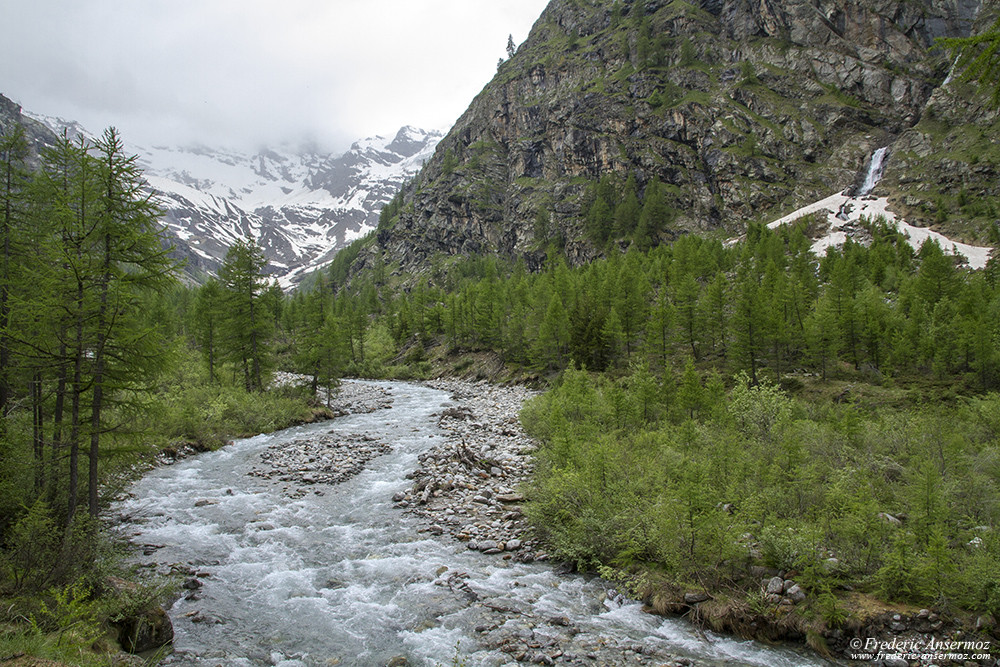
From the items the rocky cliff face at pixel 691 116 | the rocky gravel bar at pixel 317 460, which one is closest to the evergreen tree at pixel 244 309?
the rocky gravel bar at pixel 317 460

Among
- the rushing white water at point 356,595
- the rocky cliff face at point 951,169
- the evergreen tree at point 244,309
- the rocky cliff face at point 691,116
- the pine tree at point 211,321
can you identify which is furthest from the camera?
the rocky cliff face at point 691,116

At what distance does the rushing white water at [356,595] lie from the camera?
903 cm

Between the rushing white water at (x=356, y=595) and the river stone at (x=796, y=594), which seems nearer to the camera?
the rushing white water at (x=356, y=595)

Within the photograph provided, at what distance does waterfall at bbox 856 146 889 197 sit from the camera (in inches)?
4130

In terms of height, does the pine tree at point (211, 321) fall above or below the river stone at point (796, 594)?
above

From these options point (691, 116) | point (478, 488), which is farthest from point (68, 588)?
point (691, 116)

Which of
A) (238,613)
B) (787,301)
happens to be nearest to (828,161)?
(787,301)

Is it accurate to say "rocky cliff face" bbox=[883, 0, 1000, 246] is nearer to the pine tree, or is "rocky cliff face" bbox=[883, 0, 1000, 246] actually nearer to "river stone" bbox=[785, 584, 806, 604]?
"river stone" bbox=[785, 584, 806, 604]

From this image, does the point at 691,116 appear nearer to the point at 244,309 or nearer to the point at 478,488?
the point at 244,309

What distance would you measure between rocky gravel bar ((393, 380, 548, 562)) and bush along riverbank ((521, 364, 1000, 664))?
1079 mm

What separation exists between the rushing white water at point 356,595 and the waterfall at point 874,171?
416 feet

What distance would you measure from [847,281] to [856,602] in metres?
50.9

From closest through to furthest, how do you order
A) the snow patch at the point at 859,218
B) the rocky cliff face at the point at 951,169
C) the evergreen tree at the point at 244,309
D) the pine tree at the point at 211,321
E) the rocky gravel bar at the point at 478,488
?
the rocky gravel bar at the point at 478,488 → the evergreen tree at the point at 244,309 → the pine tree at the point at 211,321 → the snow patch at the point at 859,218 → the rocky cliff face at the point at 951,169

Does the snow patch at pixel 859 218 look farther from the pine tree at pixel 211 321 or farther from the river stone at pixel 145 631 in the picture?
the river stone at pixel 145 631
